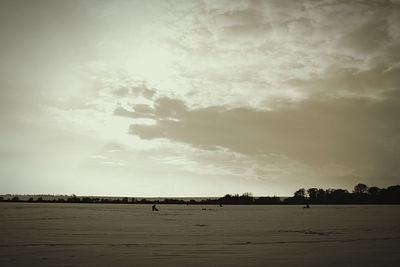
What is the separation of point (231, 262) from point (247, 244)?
7377 mm

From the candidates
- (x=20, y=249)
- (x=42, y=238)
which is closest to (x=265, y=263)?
(x=20, y=249)

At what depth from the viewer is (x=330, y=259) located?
1956cm

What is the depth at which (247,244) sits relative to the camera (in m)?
25.7

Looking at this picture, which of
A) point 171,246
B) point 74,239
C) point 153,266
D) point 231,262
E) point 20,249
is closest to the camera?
point 153,266

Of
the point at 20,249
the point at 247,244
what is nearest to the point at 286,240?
the point at 247,244

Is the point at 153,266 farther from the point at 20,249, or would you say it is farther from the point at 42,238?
the point at 42,238

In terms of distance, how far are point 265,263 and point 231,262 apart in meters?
1.80

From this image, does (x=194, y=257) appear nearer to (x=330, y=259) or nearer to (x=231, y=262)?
(x=231, y=262)

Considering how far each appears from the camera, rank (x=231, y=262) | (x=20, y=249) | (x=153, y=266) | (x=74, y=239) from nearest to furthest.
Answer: (x=153, y=266) < (x=231, y=262) < (x=20, y=249) < (x=74, y=239)

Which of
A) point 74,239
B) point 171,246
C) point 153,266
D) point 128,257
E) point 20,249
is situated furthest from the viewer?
point 74,239

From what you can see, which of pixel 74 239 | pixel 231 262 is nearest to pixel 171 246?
pixel 231 262

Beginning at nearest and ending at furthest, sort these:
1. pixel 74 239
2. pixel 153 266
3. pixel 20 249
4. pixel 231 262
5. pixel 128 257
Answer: pixel 153 266 < pixel 231 262 < pixel 128 257 < pixel 20 249 < pixel 74 239

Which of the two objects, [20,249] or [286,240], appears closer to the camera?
[20,249]

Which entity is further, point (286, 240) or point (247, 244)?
point (286, 240)
